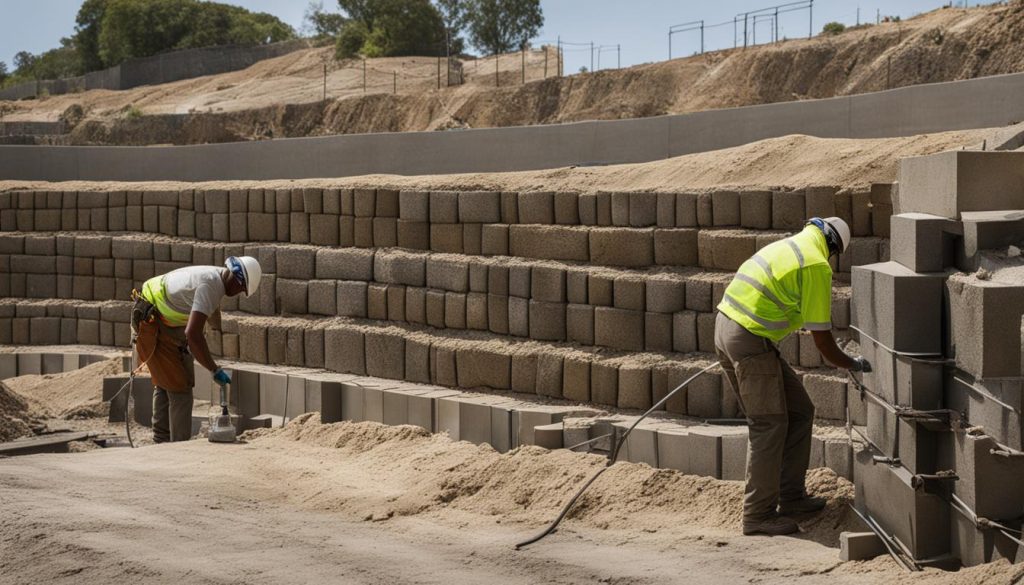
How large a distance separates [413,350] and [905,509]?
5.63 metres

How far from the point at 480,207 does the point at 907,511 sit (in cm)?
571

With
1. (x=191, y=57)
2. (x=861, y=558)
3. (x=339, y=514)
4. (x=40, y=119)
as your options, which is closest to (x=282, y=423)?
(x=339, y=514)

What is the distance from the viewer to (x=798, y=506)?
6.40m

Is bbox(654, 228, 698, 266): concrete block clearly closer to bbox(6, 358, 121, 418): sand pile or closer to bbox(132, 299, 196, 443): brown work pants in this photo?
A: bbox(132, 299, 196, 443): brown work pants

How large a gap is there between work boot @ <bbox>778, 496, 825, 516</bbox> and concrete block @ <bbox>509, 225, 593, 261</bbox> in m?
3.51

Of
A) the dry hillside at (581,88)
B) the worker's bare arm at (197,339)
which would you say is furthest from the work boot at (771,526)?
the dry hillside at (581,88)

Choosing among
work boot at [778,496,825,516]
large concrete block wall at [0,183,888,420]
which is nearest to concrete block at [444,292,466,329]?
large concrete block wall at [0,183,888,420]

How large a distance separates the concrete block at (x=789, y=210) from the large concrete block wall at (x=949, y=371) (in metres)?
2.18

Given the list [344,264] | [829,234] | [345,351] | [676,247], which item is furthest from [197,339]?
[829,234]

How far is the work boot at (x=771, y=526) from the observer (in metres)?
6.14

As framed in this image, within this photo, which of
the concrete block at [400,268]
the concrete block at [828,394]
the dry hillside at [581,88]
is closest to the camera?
the concrete block at [828,394]

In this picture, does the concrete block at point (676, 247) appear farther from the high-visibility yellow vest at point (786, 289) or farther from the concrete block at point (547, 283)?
the high-visibility yellow vest at point (786, 289)

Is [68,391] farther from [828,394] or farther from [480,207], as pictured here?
[828,394]

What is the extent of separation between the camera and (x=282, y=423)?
1023 cm
